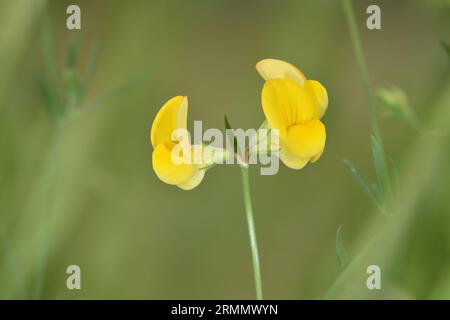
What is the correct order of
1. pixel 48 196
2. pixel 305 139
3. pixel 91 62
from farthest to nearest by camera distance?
pixel 48 196 → pixel 91 62 → pixel 305 139

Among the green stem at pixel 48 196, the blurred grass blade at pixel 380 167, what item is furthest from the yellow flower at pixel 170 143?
the green stem at pixel 48 196

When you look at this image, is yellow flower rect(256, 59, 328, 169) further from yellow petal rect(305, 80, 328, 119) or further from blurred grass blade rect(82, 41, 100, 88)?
A: blurred grass blade rect(82, 41, 100, 88)

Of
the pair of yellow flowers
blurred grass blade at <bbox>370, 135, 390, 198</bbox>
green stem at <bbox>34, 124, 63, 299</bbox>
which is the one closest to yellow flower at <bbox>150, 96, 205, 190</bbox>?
the pair of yellow flowers

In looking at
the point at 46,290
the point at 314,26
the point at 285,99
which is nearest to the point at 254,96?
the point at 314,26

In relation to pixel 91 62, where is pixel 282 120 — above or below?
below

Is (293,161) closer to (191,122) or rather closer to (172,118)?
(172,118)

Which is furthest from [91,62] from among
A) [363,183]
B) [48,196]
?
[363,183]

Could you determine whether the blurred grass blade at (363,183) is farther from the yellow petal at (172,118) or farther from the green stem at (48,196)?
the green stem at (48,196)
